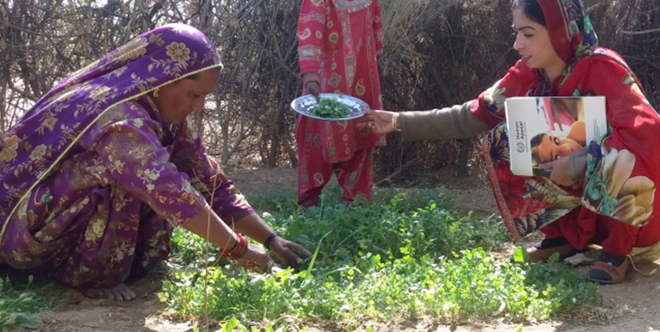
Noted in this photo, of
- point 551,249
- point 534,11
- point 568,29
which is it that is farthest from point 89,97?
point 551,249

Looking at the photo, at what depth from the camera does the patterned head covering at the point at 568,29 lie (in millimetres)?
3885

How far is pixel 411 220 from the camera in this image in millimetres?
4445

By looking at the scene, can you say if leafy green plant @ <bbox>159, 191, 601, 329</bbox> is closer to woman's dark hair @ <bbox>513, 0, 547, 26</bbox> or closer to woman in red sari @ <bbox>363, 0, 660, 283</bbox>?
woman in red sari @ <bbox>363, 0, 660, 283</bbox>

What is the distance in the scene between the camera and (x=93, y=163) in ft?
11.3

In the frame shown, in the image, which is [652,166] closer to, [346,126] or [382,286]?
[382,286]

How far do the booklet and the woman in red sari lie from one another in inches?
2.0

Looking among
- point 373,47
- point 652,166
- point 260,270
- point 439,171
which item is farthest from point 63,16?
point 652,166

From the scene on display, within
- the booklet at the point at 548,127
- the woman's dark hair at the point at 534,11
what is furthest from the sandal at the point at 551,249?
the woman's dark hair at the point at 534,11

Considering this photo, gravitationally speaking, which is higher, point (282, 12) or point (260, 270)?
point (282, 12)

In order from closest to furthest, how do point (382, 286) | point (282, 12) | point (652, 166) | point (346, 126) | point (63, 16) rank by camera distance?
point (382, 286) → point (652, 166) → point (346, 126) → point (63, 16) → point (282, 12)

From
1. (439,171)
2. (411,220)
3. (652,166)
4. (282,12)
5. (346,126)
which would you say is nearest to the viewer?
(652,166)

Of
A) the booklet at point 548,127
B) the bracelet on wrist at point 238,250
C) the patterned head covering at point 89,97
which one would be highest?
the patterned head covering at point 89,97

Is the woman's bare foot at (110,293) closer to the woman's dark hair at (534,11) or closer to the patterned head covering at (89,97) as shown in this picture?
the patterned head covering at (89,97)

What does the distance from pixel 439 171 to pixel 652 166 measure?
4260mm
